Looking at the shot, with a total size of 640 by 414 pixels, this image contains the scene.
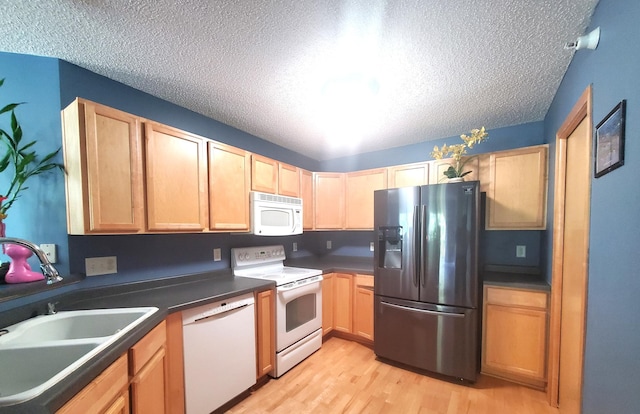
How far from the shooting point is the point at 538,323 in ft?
6.19

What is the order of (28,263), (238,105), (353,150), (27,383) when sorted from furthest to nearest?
(353,150), (238,105), (28,263), (27,383)

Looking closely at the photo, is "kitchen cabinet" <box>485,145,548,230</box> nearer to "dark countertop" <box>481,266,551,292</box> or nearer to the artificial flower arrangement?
the artificial flower arrangement

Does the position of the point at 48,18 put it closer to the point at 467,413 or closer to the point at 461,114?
the point at 461,114

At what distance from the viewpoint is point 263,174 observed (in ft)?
7.85

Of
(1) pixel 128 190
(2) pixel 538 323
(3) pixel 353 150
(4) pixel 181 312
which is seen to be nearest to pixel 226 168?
(1) pixel 128 190

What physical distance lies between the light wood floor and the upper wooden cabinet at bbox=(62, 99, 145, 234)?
163cm

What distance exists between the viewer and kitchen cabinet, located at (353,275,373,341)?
2.60 metres

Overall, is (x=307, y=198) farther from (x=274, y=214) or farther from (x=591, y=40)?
(x=591, y=40)

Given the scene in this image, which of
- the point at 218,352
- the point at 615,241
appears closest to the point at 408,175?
the point at 615,241

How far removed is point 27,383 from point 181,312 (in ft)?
2.00

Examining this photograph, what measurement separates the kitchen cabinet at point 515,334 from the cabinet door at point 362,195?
143 centimetres

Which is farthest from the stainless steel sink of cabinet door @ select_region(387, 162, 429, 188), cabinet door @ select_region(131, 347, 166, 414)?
cabinet door @ select_region(387, 162, 429, 188)

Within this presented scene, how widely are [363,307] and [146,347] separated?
209 cm

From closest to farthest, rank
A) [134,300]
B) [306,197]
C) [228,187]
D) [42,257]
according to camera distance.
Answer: [42,257] → [134,300] → [228,187] → [306,197]
